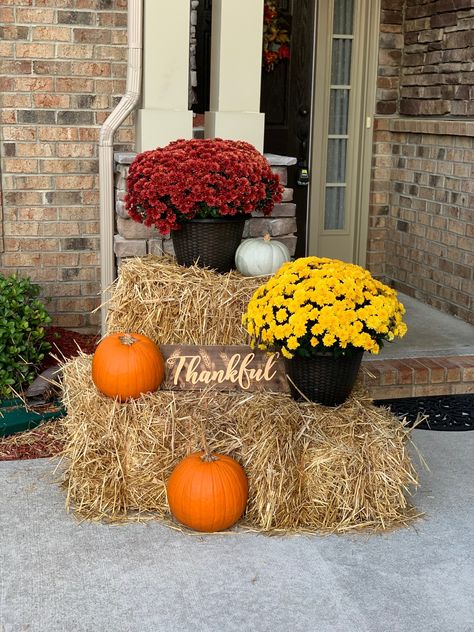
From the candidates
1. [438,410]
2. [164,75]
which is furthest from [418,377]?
[164,75]

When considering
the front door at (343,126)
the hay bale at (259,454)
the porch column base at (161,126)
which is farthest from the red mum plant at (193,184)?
the front door at (343,126)

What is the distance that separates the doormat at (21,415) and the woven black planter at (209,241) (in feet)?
3.38

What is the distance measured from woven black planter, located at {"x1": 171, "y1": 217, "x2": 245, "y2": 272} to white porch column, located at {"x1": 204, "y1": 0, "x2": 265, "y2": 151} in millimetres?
778

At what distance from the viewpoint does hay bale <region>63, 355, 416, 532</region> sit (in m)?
3.38

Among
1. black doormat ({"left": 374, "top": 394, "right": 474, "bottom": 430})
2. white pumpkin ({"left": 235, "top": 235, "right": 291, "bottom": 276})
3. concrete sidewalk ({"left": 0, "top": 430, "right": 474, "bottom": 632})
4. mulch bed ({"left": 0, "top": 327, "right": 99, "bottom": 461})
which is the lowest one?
concrete sidewalk ({"left": 0, "top": 430, "right": 474, "bottom": 632})

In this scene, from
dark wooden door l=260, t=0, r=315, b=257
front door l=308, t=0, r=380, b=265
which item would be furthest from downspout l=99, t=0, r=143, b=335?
front door l=308, t=0, r=380, b=265

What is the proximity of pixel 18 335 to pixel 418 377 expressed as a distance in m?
2.11

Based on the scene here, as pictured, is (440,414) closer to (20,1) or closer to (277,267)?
(277,267)

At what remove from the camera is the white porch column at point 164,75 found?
4535 millimetres

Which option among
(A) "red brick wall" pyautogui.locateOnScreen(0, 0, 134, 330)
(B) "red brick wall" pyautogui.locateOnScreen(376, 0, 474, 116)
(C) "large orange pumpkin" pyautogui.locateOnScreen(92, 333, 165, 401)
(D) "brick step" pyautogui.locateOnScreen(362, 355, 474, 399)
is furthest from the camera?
(B) "red brick wall" pyautogui.locateOnScreen(376, 0, 474, 116)

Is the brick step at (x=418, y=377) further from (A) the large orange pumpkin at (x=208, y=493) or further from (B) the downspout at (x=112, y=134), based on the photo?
(A) the large orange pumpkin at (x=208, y=493)

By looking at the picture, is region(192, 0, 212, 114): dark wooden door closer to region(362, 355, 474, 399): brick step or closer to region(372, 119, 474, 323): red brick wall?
region(372, 119, 474, 323): red brick wall

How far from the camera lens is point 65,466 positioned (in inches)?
155

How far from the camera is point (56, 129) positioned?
5.14m
